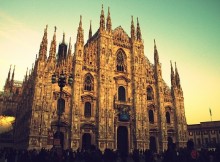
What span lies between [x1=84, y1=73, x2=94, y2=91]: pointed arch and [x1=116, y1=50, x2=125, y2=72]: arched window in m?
5.91

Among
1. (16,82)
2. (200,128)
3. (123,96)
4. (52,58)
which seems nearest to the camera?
(52,58)

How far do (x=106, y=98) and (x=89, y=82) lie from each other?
3.56m

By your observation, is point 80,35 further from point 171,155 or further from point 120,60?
point 171,155

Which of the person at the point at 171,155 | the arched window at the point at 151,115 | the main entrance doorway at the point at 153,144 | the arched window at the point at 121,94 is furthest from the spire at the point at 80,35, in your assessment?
the person at the point at 171,155

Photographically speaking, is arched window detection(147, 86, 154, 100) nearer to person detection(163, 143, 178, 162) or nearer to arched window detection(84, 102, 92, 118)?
arched window detection(84, 102, 92, 118)

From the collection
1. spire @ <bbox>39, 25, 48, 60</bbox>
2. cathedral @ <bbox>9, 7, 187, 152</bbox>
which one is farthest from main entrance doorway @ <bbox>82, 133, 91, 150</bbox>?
spire @ <bbox>39, 25, 48, 60</bbox>

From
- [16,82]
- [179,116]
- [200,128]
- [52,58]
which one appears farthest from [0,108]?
[200,128]

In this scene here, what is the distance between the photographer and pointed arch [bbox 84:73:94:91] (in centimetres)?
3222

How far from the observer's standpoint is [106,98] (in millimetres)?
32375

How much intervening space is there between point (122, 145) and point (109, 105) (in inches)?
256

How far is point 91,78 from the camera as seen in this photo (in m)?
33.0

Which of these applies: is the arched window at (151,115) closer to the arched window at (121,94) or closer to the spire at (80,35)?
the arched window at (121,94)

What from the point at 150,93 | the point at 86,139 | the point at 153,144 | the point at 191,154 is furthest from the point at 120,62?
the point at 191,154

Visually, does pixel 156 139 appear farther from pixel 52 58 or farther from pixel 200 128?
pixel 200 128
